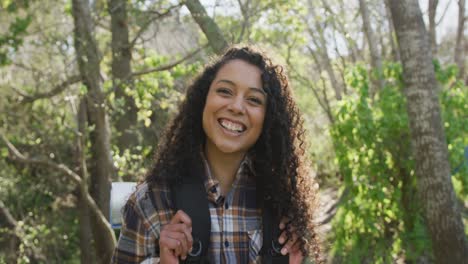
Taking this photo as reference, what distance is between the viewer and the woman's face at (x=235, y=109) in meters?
2.30

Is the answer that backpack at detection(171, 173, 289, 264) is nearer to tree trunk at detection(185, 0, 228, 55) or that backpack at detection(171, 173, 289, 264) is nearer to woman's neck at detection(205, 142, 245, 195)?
woman's neck at detection(205, 142, 245, 195)

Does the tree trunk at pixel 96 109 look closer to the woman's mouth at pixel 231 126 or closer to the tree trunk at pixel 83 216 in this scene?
the tree trunk at pixel 83 216

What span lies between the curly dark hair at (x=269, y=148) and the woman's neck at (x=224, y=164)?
6 cm

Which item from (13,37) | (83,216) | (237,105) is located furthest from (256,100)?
(83,216)

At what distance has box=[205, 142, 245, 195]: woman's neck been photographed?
2.35 metres

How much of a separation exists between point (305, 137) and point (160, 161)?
74cm

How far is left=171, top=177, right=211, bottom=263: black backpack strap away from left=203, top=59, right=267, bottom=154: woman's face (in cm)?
22

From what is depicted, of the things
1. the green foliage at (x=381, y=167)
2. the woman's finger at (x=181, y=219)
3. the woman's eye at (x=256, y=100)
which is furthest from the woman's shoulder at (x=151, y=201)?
the green foliage at (x=381, y=167)

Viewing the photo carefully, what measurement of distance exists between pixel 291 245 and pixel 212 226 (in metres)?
0.32

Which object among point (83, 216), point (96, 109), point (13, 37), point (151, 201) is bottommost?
point (83, 216)

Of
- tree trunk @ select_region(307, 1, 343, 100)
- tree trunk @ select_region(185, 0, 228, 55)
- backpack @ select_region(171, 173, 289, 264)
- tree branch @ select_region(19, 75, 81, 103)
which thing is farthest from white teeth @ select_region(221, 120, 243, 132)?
tree trunk @ select_region(307, 1, 343, 100)

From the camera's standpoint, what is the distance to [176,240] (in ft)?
6.54

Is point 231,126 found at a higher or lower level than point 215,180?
higher

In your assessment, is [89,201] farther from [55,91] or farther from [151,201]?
[151,201]
